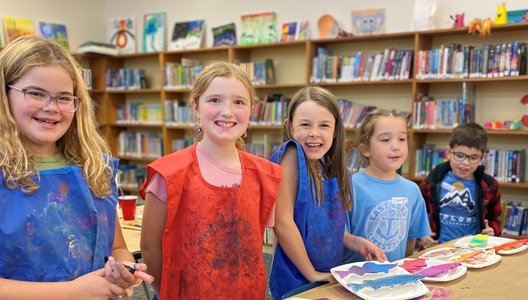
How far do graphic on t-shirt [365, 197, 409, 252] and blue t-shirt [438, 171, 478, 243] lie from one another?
35.7 inches

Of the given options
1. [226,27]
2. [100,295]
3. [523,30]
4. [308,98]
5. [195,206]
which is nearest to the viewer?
[100,295]

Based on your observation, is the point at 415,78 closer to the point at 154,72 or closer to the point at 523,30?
the point at 523,30

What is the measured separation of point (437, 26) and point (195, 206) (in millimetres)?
3842

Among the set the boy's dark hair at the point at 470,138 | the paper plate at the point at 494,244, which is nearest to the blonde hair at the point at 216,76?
the paper plate at the point at 494,244

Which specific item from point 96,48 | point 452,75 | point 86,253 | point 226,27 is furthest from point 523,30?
point 96,48

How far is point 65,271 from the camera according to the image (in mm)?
1188

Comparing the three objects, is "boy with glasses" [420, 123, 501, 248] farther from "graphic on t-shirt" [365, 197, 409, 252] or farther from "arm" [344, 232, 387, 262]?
"arm" [344, 232, 387, 262]

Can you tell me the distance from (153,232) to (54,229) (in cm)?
29

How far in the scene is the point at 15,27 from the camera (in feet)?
18.5

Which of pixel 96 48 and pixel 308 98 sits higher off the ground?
pixel 96 48

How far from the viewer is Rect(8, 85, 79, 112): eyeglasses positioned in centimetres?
117

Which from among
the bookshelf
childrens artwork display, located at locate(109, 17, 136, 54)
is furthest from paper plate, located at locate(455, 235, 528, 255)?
childrens artwork display, located at locate(109, 17, 136, 54)

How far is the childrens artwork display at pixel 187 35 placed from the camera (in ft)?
19.2

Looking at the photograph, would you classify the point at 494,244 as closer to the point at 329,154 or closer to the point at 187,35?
the point at 329,154
